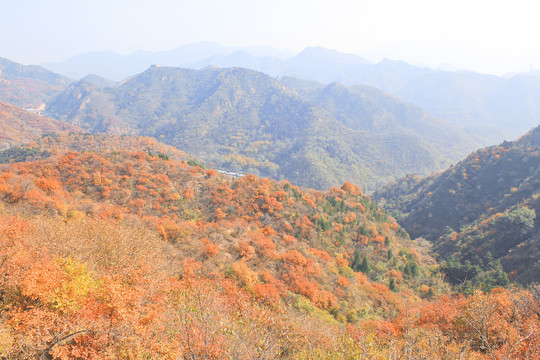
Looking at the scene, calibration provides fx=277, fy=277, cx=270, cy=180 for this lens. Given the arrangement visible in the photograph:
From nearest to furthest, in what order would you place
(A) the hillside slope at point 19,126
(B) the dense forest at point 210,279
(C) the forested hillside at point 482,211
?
1. (B) the dense forest at point 210,279
2. (C) the forested hillside at point 482,211
3. (A) the hillside slope at point 19,126

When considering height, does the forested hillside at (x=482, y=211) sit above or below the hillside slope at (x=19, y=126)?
below

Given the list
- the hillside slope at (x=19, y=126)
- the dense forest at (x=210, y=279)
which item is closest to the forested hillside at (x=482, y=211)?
the dense forest at (x=210, y=279)

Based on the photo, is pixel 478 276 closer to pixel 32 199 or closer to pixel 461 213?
pixel 461 213

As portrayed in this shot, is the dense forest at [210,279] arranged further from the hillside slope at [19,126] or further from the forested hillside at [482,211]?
the hillside slope at [19,126]

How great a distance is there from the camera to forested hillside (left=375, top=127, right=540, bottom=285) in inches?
2018

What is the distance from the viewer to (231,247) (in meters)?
33.4

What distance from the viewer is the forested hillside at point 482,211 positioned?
51253 millimetres

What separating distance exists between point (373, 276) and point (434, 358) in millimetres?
35394

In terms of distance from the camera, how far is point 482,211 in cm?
7994

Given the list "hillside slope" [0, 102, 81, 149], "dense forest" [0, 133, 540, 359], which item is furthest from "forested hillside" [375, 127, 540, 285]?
"hillside slope" [0, 102, 81, 149]

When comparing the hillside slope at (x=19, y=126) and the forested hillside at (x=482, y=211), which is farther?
the hillside slope at (x=19, y=126)

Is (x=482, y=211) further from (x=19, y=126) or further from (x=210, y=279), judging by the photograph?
(x=19, y=126)

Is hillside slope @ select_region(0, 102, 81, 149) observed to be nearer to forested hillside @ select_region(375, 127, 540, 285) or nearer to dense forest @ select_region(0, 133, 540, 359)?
dense forest @ select_region(0, 133, 540, 359)

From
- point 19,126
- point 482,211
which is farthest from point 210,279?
point 19,126
